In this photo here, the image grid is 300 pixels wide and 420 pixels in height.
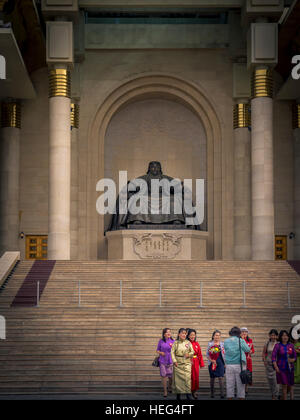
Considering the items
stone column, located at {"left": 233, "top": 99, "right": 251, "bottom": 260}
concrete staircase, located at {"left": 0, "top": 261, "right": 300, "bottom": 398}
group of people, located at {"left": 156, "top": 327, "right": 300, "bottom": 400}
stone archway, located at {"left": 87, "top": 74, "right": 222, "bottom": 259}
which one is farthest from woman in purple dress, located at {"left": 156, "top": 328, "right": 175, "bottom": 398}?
stone archway, located at {"left": 87, "top": 74, "right": 222, "bottom": 259}

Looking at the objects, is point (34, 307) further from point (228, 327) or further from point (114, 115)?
point (114, 115)

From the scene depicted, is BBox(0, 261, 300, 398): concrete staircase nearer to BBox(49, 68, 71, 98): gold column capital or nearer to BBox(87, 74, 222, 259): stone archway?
BBox(49, 68, 71, 98): gold column capital

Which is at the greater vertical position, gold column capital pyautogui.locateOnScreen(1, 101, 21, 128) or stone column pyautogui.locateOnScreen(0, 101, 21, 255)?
gold column capital pyautogui.locateOnScreen(1, 101, 21, 128)

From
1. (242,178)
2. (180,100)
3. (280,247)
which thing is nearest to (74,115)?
(180,100)

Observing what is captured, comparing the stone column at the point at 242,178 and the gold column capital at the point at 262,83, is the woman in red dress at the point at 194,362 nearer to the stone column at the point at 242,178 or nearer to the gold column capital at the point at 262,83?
the gold column capital at the point at 262,83

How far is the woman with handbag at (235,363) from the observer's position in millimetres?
10984

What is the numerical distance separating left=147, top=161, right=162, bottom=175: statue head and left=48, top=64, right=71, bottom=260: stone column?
4.85m

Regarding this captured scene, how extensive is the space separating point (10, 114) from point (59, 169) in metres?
5.04

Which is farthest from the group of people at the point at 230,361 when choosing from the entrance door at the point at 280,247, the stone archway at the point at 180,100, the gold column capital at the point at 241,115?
the gold column capital at the point at 241,115

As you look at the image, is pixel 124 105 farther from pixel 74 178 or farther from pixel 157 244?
pixel 157 244

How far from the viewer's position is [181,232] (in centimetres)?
2544

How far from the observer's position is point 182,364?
1148cm

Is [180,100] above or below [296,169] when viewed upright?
above

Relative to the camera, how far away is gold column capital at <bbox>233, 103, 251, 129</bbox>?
89.9 ft
